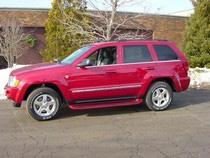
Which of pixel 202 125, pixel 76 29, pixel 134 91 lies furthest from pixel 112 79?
pixel 76 29

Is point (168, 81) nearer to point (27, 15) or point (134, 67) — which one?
point (134, 67)

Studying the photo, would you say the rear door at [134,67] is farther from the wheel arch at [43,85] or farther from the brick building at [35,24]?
the brick building at [35,24]

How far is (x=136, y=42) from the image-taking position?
6.25m


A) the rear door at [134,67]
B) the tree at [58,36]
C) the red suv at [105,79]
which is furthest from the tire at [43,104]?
the tree at [58,36]

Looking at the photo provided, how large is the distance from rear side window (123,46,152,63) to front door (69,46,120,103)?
26cm

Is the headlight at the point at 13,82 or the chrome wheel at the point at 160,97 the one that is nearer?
the headlight at the point at 13,82

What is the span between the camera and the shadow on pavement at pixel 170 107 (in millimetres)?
6121

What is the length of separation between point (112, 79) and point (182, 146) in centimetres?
238

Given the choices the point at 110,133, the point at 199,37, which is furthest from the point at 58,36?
the point at 110,133

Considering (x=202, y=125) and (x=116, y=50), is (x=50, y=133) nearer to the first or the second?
(x=116, y=50)

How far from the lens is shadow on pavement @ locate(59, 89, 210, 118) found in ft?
20.1

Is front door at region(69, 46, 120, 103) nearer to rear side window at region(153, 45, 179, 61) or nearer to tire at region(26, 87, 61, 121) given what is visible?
tire at region(26, 87, 61, 121)

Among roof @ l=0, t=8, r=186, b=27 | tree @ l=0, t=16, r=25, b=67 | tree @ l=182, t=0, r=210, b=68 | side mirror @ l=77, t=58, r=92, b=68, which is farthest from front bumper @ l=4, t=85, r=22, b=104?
roof @ l=0, t=8, r=186, b=27

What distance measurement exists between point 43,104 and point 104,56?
74.4 inches
